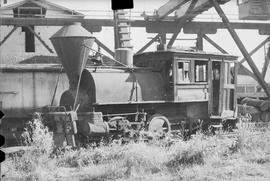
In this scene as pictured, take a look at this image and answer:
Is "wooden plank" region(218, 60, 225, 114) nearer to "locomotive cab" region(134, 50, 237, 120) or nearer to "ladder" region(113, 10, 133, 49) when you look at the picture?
"locomotive cab" region(134, 50, 237, 120)

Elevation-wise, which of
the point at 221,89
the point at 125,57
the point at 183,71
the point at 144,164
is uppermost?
the point at 125,57

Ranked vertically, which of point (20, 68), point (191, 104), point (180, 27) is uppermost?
point (180, 27)

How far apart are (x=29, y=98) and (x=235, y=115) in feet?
21.4

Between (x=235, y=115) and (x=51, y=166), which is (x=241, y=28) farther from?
(x=51, y=166)

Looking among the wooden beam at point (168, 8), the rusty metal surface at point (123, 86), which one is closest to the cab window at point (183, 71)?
the rusty metal surface at point (123, 86)

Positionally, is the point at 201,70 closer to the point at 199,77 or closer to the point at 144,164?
the point at 199,77

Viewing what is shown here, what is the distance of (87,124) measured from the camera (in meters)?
9.20

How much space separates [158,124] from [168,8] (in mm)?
7740

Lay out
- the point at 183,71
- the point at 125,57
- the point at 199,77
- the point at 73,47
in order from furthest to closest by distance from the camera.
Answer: the point at 199,77 < the point at 125,57 < the point at 183,71 < the point at 73,47

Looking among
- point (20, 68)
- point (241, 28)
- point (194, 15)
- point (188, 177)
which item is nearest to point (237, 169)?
point (188, 177)

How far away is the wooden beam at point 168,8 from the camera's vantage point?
629 inches

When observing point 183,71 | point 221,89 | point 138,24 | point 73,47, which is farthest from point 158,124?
point 138,24

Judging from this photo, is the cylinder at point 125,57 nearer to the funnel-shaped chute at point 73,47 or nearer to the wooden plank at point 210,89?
the funnel-shaped chute at point 73,47

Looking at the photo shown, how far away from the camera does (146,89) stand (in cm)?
1036
